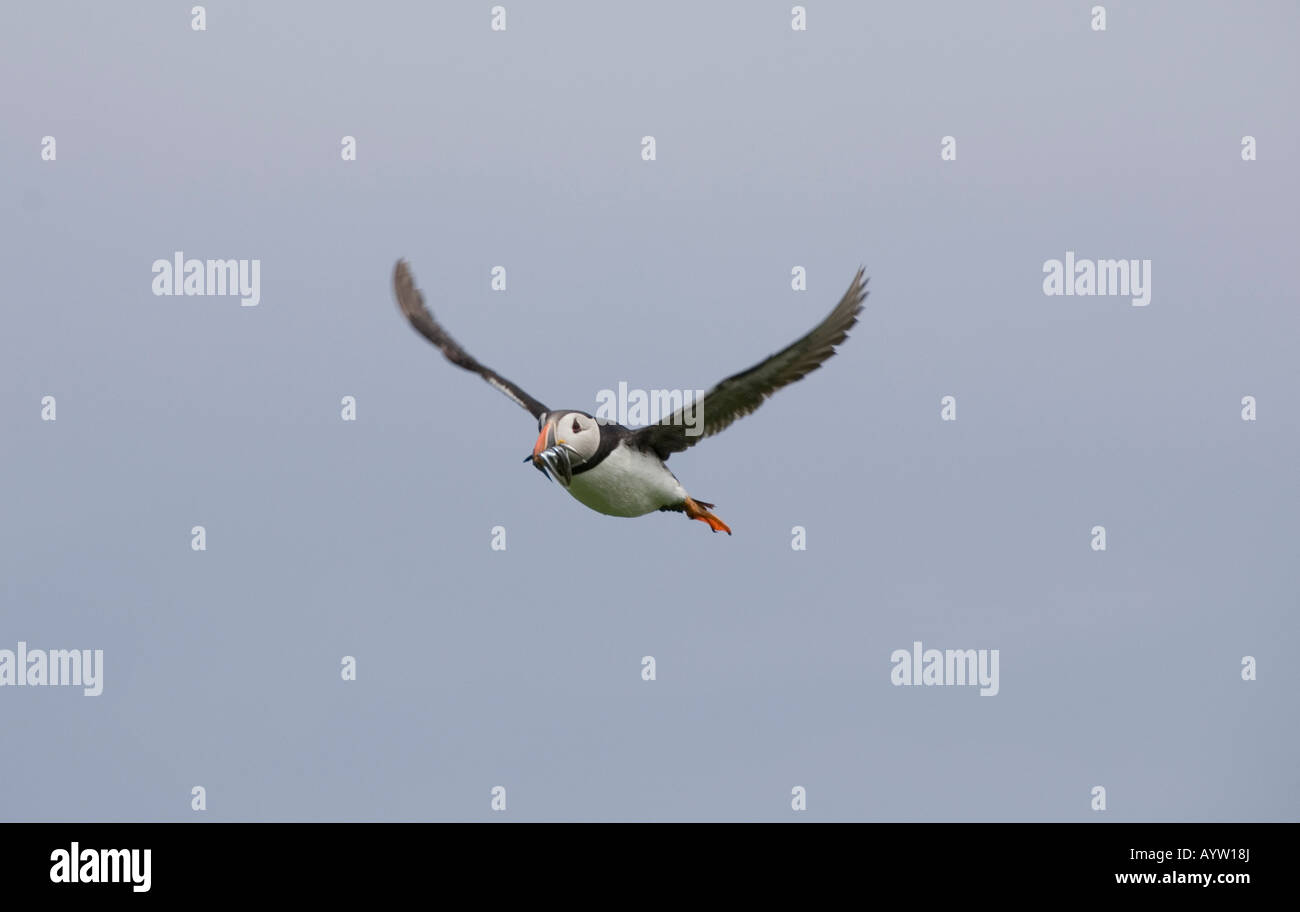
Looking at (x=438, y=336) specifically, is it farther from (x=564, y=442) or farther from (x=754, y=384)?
(x=754, y=384)

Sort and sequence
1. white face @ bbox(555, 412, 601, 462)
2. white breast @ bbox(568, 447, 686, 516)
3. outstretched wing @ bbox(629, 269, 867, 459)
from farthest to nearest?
1. white breast @ bbox(568, 447, 686, 516)
2. white face @ bbox(555, 412, 601, 462)
3. outstretched wing @ bbox(629, 269, 867, 459)

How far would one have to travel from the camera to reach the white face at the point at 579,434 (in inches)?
826

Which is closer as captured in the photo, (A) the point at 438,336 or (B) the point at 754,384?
(B) the point at 754,384

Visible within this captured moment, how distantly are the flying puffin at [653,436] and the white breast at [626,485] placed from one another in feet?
0.04

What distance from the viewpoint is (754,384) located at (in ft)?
68.9

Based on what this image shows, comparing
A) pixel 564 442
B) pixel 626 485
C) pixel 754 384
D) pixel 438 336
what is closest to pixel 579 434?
pixel 564 442

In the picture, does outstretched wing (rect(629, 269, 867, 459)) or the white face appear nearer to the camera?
outstretched wing (rect(629, 269, 867, 459))

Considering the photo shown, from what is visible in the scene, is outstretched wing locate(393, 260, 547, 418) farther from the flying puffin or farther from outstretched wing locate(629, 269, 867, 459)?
outstretched wing locate(629, 269, 867, 459)

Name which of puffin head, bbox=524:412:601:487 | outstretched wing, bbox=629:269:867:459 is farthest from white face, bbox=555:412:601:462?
outstretched wing, bbox=629:269:867:459

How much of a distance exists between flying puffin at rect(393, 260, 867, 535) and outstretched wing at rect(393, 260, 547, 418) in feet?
0.11

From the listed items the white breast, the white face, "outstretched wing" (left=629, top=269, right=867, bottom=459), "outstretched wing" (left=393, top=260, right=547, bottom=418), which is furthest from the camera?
"outstretched wing" (left=393, top=260, right=547, bottom=418)

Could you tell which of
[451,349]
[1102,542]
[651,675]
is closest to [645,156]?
[451,349]

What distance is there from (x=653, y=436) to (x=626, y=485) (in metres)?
0.67

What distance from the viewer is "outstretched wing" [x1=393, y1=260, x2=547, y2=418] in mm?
22634
